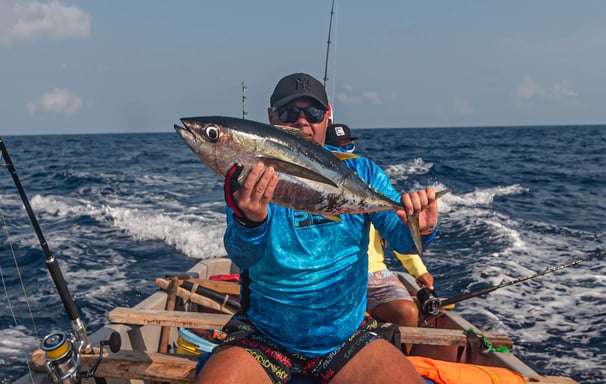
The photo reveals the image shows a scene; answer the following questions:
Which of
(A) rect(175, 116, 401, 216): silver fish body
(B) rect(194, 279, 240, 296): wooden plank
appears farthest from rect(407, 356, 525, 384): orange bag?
(B) rect(194, 279, 240, 296): wooden plank

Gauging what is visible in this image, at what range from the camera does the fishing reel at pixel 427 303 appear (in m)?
5.34

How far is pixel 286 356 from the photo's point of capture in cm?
283

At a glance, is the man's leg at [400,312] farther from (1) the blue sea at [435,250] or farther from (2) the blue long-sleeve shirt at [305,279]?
(1) the blue sea at [435,250]

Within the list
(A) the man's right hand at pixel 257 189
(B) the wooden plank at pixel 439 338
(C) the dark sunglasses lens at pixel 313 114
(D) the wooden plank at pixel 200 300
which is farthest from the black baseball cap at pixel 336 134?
(A) the man's right hand at pixel 257 189

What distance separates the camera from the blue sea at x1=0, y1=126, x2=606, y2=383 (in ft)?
25.4

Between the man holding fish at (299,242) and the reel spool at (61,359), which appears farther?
the reel spool at (61,359)

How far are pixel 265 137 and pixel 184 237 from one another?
11.7 meters

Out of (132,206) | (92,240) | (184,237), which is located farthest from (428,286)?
(132,206)

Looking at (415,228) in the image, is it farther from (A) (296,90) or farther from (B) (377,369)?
(A) (296,90)

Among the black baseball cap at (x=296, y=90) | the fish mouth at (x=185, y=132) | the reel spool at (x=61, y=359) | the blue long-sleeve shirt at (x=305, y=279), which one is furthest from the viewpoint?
the black baseball cap at (x=296, y=90)

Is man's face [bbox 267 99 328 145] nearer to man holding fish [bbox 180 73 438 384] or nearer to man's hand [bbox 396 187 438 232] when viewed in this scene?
A: man holding fish [bbox 180 73 438 384]

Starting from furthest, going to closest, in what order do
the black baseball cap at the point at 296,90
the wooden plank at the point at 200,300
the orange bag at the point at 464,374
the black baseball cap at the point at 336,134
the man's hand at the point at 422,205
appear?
the black baseball cap at the point at 336,134
the wooden plank at the point at 200,300
the orange bag at the point at 464,374
the black baseball cap at the point at 296,90
the man's hand at the point at 422,205

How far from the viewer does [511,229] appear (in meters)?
14.3

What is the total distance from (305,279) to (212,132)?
1158 mm
